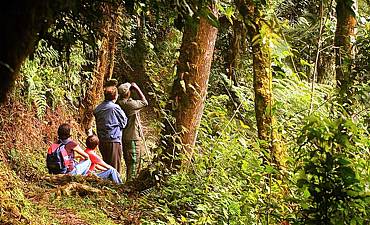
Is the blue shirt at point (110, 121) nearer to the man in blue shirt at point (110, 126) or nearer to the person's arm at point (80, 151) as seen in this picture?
the man in blue shirt at point (110, 126)

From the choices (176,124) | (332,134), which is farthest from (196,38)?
(332,134)

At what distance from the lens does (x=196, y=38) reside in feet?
22.6

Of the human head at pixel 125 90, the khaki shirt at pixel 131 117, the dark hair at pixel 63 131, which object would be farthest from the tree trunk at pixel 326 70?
the dark hair at pixel 63 131

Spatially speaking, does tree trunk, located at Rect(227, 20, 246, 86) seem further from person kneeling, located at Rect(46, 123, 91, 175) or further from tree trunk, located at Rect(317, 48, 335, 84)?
person kneeling, located at Rect(46, 123, 91, 175)

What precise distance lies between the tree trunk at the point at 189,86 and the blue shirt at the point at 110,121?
2166 millimetres

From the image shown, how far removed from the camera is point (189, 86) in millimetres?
6887

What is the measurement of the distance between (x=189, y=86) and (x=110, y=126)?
2686 mm

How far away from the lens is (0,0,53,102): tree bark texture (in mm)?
1749

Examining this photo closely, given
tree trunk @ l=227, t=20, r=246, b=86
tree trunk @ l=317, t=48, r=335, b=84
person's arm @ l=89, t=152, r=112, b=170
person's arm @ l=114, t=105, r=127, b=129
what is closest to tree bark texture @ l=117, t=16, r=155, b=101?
tree trunk @ l=227, t=20, r=246, b=86

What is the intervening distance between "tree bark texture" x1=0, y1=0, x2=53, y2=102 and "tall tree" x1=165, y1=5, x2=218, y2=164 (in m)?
4.94

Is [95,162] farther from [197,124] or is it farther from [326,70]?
[326,70]

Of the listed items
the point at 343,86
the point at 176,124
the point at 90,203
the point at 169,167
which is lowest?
the point at 90,203

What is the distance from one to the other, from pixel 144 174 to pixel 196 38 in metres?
1.94

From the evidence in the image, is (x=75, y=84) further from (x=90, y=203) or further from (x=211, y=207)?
(x=211, y=207)
